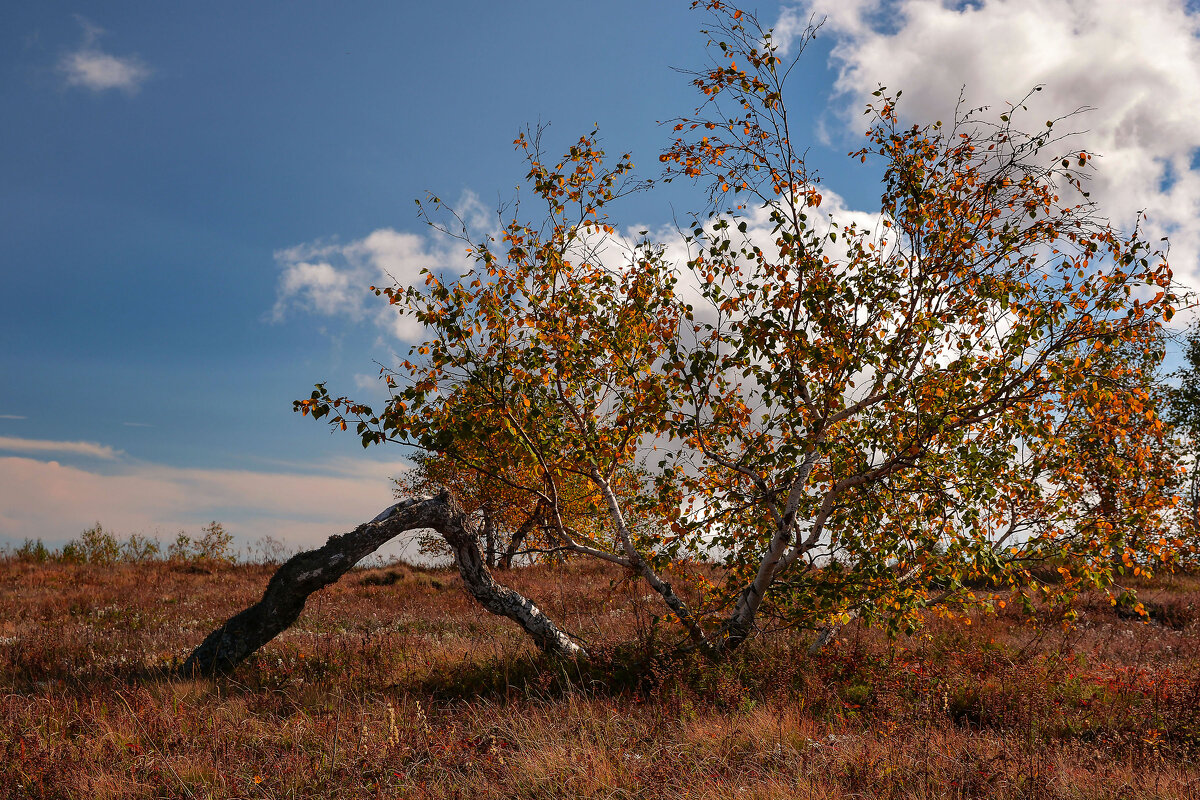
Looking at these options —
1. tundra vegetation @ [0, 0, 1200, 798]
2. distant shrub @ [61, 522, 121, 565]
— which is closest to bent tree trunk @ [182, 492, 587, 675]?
tundra vegetation @ [0, 0, 1200, 798]

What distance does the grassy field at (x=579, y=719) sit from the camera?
212 inches

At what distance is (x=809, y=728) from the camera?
6.86 metres

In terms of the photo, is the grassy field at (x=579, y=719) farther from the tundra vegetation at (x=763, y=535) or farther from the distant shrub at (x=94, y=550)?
the distant shrub at (x=94, y=550)

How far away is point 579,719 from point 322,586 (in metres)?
4.18

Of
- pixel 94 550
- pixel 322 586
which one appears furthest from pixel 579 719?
pixel 94 550

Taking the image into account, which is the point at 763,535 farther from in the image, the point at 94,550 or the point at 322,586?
the point at 94,550

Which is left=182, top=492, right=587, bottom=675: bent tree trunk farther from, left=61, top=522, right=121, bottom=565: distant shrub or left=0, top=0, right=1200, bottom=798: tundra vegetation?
left=61, top=522, right=121, bottom=565: distant shrub

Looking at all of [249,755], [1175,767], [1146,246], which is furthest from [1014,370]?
[249,755]

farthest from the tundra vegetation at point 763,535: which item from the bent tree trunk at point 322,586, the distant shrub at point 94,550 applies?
the distant shrub at point 94,550

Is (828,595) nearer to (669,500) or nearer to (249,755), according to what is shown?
(669,500)

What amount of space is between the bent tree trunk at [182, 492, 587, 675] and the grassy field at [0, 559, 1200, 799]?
0.43 meters

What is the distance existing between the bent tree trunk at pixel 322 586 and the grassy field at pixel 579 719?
429mm

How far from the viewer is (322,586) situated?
353 inches

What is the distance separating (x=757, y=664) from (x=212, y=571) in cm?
2023
